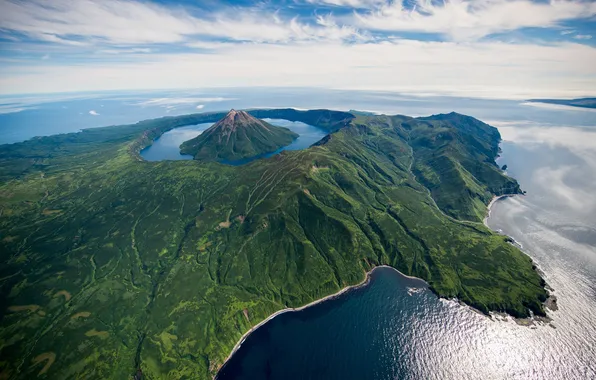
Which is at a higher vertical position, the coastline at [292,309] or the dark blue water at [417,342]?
the dark blue water at [417,342]

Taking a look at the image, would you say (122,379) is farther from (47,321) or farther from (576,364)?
(576,364)

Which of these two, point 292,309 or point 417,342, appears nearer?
point 417,342

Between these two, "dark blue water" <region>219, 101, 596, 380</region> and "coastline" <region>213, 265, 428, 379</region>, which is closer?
"dark blue water" <region>219, 101, 596, 380</region>

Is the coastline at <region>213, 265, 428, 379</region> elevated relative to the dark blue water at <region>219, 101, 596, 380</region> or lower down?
lower down

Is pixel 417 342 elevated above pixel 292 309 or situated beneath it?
elevated above

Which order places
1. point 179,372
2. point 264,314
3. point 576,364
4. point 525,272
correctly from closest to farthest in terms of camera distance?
point 576,364 < point 179,372 < point 264,314 < point 525,272

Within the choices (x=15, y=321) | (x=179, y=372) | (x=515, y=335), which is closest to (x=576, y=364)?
(x=515, y=335)

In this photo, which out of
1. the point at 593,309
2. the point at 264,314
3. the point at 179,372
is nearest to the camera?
the point at 179,372

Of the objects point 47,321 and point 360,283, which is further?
point 360,283

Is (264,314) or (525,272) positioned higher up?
(525,272)

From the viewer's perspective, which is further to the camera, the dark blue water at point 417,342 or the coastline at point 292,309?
the coastline at point 292,309
